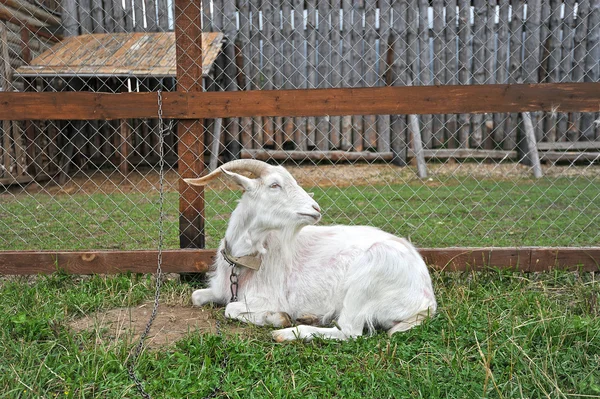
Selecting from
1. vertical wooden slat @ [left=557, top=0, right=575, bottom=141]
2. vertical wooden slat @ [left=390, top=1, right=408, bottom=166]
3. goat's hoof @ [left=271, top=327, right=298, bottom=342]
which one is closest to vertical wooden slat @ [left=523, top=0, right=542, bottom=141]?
vertical wooden slat @ [left=557, top=0, right=575, bottom=141]

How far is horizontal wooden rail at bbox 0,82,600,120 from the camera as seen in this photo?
445 centimetres

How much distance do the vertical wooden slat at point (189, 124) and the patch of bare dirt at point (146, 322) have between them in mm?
853

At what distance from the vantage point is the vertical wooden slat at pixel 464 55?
1146cm

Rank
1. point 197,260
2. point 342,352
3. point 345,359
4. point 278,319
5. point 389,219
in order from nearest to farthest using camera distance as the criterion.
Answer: point 345,359 → point 342,352 → point 278,319 → point 197,260 → point 389,219

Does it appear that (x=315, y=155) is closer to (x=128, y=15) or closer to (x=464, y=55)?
(x=464, y=55)

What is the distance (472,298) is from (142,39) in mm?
9843

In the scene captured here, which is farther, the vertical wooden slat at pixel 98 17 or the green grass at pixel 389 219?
the vertical wooden slat at pixel 98 17

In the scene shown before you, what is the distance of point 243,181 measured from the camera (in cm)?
407

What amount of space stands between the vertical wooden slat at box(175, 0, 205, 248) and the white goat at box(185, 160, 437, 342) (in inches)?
21.8

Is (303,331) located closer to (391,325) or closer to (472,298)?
(391,325)

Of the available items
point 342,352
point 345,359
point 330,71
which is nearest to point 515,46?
point 330,71

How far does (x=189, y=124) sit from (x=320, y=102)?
3.67 feet

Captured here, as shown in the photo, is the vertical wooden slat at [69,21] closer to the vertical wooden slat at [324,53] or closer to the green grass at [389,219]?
the green grass at [389,219]

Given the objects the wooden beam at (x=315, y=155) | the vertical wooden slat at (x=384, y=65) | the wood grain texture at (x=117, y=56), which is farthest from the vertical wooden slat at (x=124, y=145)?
the vertical wooden slat at (x=384, y=65)
